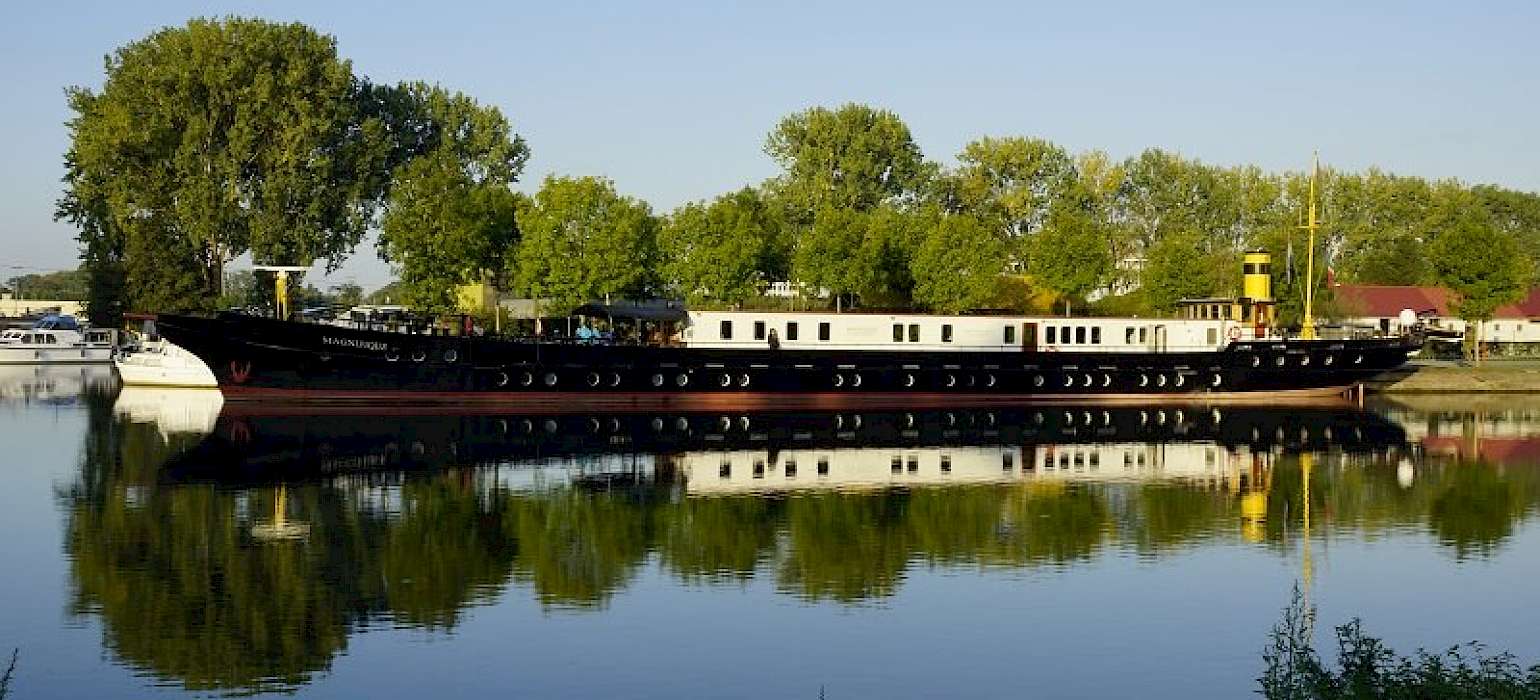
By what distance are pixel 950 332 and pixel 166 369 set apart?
33595 mm

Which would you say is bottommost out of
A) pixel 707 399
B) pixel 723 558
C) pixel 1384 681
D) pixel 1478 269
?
pixel 723 558

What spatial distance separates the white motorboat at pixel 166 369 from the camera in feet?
229

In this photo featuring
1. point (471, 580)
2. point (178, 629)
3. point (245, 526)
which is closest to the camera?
point (178, 629)

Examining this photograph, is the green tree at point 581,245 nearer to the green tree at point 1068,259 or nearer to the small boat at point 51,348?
the green tree at point 1068,259

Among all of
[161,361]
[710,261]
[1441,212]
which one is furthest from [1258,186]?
[161,361]

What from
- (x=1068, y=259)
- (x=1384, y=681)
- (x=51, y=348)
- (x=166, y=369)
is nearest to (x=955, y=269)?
(x=1068, y=259)

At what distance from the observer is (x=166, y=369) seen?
7138 centimetres

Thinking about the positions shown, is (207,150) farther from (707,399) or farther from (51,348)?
(707,399)

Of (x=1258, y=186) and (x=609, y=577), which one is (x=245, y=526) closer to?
(x=609, y=577)

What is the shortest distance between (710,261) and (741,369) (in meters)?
18.9

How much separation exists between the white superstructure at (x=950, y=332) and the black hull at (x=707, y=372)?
1.56 metres

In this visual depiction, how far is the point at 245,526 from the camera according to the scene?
30.8 m

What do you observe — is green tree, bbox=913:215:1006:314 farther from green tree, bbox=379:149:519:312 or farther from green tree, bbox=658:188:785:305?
green tree, bbox=379:149:519:312

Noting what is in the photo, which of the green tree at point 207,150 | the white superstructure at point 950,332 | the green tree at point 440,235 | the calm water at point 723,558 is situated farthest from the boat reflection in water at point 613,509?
the green tree at point 207,150
